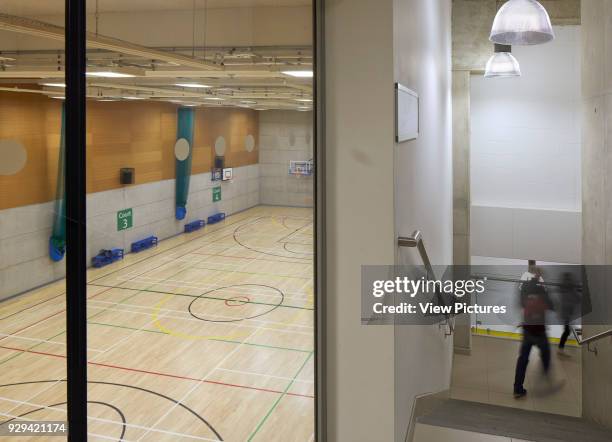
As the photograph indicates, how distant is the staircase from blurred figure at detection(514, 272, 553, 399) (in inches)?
110

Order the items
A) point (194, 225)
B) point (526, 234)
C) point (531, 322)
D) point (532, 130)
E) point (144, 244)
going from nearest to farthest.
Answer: point (144, 244) → point (194, 225) → point (531, 322) → point (532, 130) → point (526, 234)

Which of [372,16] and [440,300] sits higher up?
[372,16]

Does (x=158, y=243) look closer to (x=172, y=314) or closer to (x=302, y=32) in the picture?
(x=172, y=314)

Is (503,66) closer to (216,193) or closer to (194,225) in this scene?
(216,193)

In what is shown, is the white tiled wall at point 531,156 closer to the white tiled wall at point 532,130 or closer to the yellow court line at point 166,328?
the white tiled wall at point 532,130

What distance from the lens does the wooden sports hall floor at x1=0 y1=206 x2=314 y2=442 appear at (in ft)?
4.40

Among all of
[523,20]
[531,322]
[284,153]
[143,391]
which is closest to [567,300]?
[531,322]

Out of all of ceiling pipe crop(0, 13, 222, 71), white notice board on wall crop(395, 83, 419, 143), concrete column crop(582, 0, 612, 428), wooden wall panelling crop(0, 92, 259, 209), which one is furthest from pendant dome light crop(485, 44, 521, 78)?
ceiling pipe crop(0, 13, 222, 71)

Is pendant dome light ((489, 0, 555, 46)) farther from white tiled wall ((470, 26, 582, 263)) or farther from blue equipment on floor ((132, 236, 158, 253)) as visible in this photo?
white tiled wall ((470, 26, 582, 263))

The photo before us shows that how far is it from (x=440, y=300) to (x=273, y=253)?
2779 mm

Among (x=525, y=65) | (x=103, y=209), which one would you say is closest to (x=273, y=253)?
(x=103, y=209)

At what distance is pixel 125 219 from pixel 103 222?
100mm

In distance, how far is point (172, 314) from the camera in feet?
6.21

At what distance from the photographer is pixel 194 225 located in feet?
6.43
